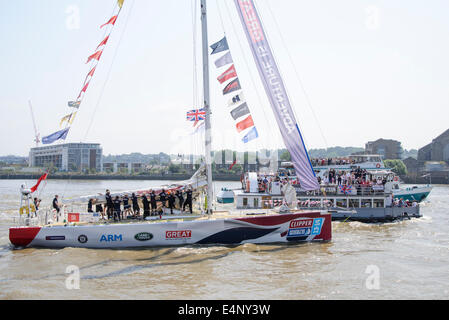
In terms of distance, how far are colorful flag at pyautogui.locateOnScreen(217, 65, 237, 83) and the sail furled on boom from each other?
123 centimetres

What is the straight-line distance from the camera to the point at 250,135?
16797mm

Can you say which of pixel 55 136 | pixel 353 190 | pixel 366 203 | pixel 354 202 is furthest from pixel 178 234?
pixel 366 203

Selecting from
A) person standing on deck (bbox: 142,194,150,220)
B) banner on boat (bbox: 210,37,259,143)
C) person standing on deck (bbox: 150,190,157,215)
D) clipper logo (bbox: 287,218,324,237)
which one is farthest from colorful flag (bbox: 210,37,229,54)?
clipper logo (bbox: 287,218,324,237)

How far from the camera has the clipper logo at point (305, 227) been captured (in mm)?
16406

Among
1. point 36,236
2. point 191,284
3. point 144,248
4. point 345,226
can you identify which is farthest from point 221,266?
point 345,226

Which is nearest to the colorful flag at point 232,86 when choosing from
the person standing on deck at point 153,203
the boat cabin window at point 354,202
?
the person standing on deck at point 153,203

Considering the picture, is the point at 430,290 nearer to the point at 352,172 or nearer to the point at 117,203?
the point at 117,203

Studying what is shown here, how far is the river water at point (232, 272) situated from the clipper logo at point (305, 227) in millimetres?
590

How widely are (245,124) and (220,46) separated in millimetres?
3571

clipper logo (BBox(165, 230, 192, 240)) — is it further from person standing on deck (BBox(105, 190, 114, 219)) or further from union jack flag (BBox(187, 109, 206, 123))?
union jack flag (BBox(187, 109, 206, 123))

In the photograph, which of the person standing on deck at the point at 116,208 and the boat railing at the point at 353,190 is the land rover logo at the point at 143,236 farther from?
the boat railing at the point at 353,190

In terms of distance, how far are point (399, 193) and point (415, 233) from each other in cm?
1568

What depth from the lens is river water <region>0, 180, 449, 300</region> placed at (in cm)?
1127

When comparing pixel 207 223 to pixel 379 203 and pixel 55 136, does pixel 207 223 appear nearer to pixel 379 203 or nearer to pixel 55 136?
pixel 55 136
